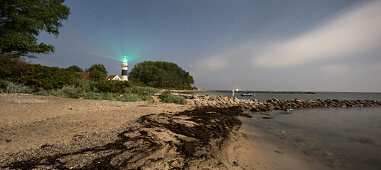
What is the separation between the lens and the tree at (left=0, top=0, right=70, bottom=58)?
35.5 ft

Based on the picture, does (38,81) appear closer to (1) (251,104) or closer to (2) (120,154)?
(2) (120,154)

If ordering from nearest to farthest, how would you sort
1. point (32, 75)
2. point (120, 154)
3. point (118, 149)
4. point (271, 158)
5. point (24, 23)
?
1. point (120, 154)
2. point (118, 149)
3. point (271, 158)
4. point (32, 75)
5. point (24, 23)

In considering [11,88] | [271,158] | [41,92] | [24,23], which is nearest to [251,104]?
[271,158]

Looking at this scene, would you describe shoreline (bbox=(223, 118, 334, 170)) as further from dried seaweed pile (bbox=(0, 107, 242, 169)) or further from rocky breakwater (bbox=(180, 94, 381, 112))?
rocky breakwater (bbox=(180, 94, 381, 112))

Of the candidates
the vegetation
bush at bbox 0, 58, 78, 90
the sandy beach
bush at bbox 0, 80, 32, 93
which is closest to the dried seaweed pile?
the sandy beach

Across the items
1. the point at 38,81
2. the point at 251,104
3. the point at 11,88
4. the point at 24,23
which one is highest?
the point at 24,23

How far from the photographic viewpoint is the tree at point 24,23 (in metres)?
10.8

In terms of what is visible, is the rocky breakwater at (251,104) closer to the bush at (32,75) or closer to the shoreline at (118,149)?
the shoreline at (118,149)

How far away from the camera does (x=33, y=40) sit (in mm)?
12234

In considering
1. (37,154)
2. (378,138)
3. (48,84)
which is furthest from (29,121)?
(378,138)

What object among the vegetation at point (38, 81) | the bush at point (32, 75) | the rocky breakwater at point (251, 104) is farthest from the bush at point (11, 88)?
the rocky breakwater at point (251, 104)

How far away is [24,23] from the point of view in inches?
447

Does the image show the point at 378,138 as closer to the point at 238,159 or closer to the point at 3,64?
the point at 238,159

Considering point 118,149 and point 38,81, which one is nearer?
point 118,149
